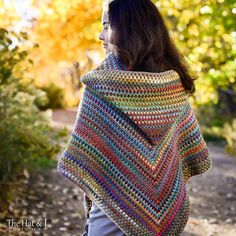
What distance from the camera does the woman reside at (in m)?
2.23

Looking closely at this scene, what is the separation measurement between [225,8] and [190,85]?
2.94m

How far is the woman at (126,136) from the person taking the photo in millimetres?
2234

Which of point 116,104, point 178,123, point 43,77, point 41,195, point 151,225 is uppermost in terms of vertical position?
point 116,104

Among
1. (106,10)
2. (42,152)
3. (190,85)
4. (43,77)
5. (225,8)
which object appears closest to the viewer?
(106,10)

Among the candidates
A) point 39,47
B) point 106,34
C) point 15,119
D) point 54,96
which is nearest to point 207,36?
point 39,47

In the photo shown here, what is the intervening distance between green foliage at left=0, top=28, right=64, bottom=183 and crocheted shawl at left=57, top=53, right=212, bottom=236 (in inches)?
104

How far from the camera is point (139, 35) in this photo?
2277 mm

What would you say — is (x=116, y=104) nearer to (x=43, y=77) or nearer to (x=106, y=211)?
(x=106, y=211)

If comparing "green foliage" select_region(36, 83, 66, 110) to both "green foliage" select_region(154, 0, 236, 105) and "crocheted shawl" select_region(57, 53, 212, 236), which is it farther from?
"crocheted shawl" select_region(57, 53, 212, 236)

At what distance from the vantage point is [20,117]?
607cm

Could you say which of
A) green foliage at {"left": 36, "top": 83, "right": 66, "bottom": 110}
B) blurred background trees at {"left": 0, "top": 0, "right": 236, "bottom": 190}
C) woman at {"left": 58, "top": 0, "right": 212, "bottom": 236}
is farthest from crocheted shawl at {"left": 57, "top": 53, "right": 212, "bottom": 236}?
green foliage at {"left": 36, "top": 83, "right": 66, "bottom": 110}

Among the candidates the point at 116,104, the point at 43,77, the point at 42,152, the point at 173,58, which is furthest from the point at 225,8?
the point at 43,77

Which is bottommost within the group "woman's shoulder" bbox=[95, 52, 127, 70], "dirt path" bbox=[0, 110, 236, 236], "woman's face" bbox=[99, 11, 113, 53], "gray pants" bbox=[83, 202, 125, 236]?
"dirt path" bbox=[0, 110, 236, 236]

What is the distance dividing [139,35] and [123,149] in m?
0.52
